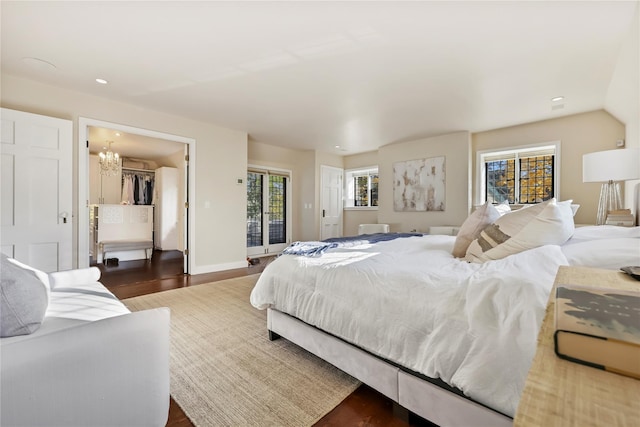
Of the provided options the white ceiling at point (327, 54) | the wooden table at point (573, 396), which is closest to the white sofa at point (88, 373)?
the wooden table at point (573, 396)

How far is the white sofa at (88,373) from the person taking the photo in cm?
88

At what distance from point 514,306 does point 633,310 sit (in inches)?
26.2

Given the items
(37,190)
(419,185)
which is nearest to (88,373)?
(37,190)

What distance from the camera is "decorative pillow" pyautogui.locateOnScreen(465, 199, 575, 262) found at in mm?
1492

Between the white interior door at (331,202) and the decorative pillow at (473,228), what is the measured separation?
4.78 meters

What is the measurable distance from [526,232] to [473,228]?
435mm

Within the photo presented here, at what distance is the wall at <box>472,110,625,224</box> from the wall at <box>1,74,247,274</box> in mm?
5071

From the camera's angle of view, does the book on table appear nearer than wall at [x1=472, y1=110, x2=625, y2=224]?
Yes

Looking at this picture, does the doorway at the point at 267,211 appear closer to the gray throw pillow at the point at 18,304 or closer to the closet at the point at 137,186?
the closet at the point at 137,186

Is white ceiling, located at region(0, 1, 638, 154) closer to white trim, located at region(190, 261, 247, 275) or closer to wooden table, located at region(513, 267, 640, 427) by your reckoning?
wooden table, located at region(513, 267, 640, 427)

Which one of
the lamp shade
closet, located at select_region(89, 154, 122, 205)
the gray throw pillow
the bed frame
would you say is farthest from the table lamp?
closet, located at select_region(89, 154, 122, 205)

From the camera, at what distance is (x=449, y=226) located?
5051mm

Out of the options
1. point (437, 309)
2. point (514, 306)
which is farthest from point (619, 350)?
point (437, 309)

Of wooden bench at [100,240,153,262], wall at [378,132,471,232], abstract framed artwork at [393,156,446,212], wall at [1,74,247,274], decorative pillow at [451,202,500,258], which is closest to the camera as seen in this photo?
decorative pillow at [451,202,500,258]
